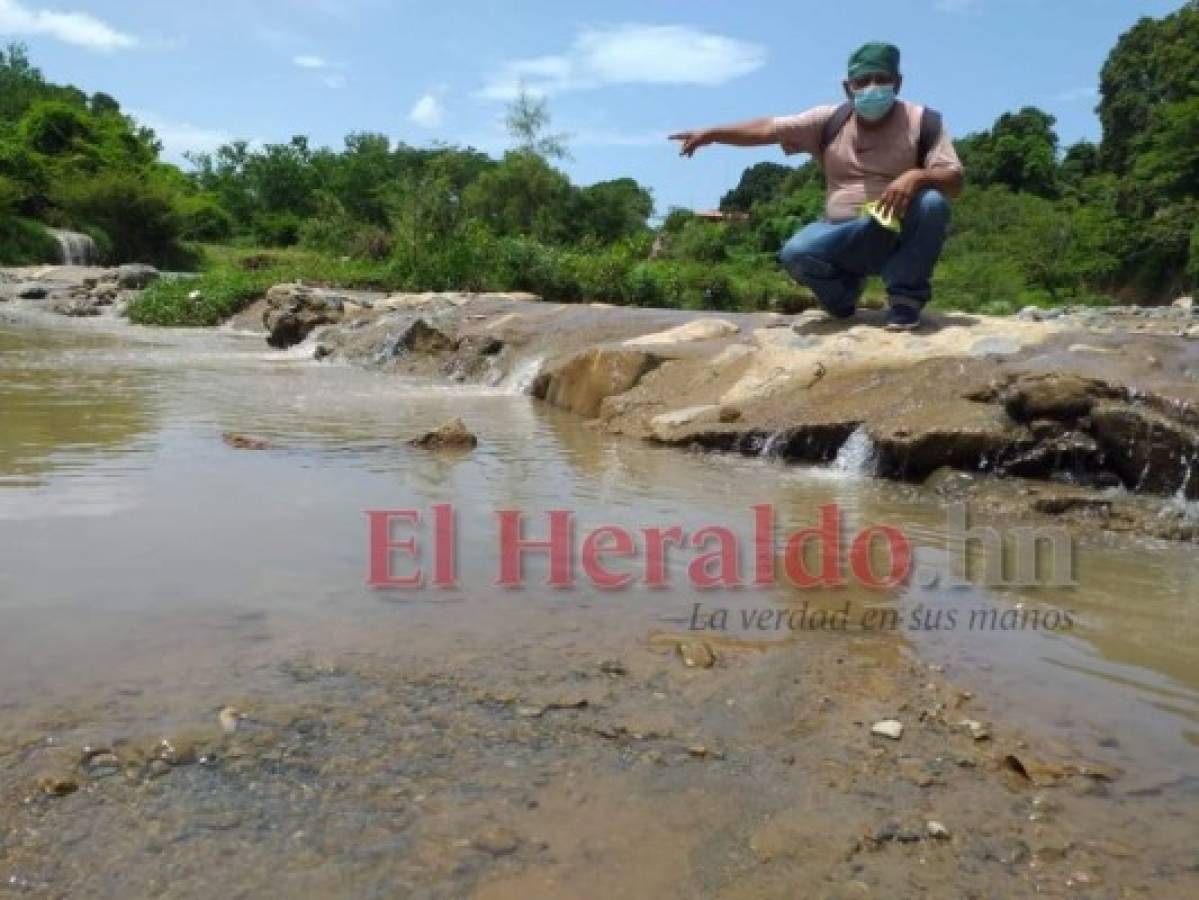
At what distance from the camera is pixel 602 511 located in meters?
3.57

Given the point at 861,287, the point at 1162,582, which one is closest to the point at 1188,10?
the point at 861,287

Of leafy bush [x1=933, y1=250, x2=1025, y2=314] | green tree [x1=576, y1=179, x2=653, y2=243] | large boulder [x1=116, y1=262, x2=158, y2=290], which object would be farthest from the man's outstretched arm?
green tree [x1=576, y1=179, x2=653, y2=243]

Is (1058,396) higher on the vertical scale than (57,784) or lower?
higher

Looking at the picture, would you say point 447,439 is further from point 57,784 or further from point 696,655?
point 57,784

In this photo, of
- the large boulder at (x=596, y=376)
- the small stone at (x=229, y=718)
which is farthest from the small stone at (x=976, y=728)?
the large boulder at (x=596, y=376)

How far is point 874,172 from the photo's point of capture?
524 cm

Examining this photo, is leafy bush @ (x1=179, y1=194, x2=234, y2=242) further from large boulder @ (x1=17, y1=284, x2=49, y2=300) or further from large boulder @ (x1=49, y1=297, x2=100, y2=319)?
large boulder @ (x1=49, y1=297, x2=100, y2=319)

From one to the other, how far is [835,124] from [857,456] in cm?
173

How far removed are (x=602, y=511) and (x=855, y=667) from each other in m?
1.49

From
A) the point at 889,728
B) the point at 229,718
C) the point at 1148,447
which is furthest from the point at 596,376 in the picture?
the point at 229,718

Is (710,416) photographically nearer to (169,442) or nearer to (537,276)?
(169,442)

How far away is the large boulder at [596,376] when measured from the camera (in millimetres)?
6531

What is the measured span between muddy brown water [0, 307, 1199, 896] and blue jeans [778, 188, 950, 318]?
1.60 metres

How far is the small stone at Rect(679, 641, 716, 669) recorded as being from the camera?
2.16 meters
